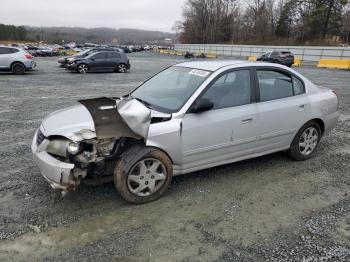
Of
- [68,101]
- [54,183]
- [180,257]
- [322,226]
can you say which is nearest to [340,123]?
[322,226]

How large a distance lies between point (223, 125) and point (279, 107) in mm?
1046

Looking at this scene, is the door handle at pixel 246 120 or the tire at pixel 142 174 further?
the door handle at pixel 246 120

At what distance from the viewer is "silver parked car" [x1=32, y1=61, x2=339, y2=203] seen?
139 inches

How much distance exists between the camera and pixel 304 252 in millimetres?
2967

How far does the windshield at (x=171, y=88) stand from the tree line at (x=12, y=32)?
434 ft

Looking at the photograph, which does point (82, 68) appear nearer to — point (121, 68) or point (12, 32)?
point (121, 68)

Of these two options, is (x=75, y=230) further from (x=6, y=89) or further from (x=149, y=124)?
(x=6, y=89)

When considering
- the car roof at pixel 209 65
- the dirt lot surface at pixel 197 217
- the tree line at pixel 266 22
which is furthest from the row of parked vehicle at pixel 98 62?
the tree line at pixel 266 22

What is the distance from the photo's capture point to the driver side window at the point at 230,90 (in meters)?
4.12

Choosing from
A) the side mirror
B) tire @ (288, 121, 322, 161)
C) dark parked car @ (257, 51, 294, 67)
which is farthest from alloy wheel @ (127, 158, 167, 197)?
dark parked car @ (257, 51, 294, 67)

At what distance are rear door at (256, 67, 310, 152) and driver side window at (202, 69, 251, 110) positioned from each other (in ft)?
0.67

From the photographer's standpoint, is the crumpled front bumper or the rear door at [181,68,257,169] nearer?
the crumpled front bumper

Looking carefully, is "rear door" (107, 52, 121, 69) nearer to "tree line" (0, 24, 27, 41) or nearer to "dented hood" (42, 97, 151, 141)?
"dented hood" (42, 97, 151, 141)

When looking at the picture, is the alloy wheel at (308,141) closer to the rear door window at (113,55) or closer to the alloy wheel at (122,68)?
the alloy wheel at (122,68)
